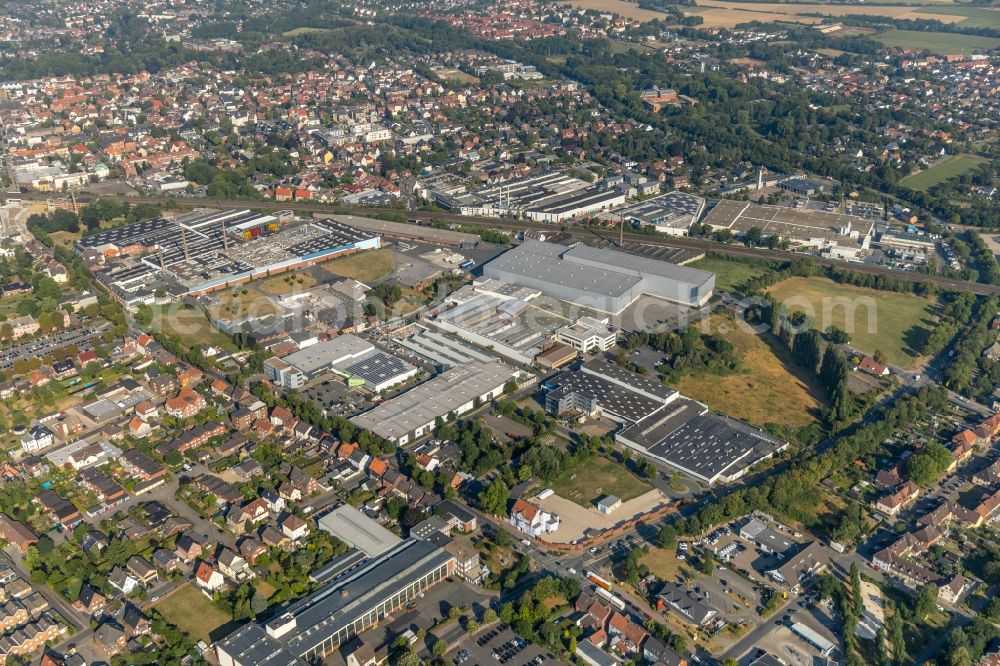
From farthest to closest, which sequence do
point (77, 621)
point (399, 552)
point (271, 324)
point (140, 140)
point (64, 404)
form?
1. point (140, 140)
2. point (271, 324)
3. point (64, 404)
4. point (399, 552)
5. point (77, 621)

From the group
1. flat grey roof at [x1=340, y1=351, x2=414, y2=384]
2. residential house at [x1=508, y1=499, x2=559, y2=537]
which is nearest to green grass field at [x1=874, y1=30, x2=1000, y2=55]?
flat grey roof at [x1=340, y1=351, x2=414, y2=384]

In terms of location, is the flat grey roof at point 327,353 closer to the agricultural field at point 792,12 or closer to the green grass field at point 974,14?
the agricultural field at point 792,12

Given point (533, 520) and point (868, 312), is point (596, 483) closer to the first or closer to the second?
point (533, 520)

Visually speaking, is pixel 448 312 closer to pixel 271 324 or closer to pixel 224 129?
pixel 271 324

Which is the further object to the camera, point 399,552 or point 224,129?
point 224,129

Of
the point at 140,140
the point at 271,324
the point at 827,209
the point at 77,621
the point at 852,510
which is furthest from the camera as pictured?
the point at 140,140

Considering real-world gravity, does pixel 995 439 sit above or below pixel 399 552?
below

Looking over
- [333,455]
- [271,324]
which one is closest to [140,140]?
[271,324]
